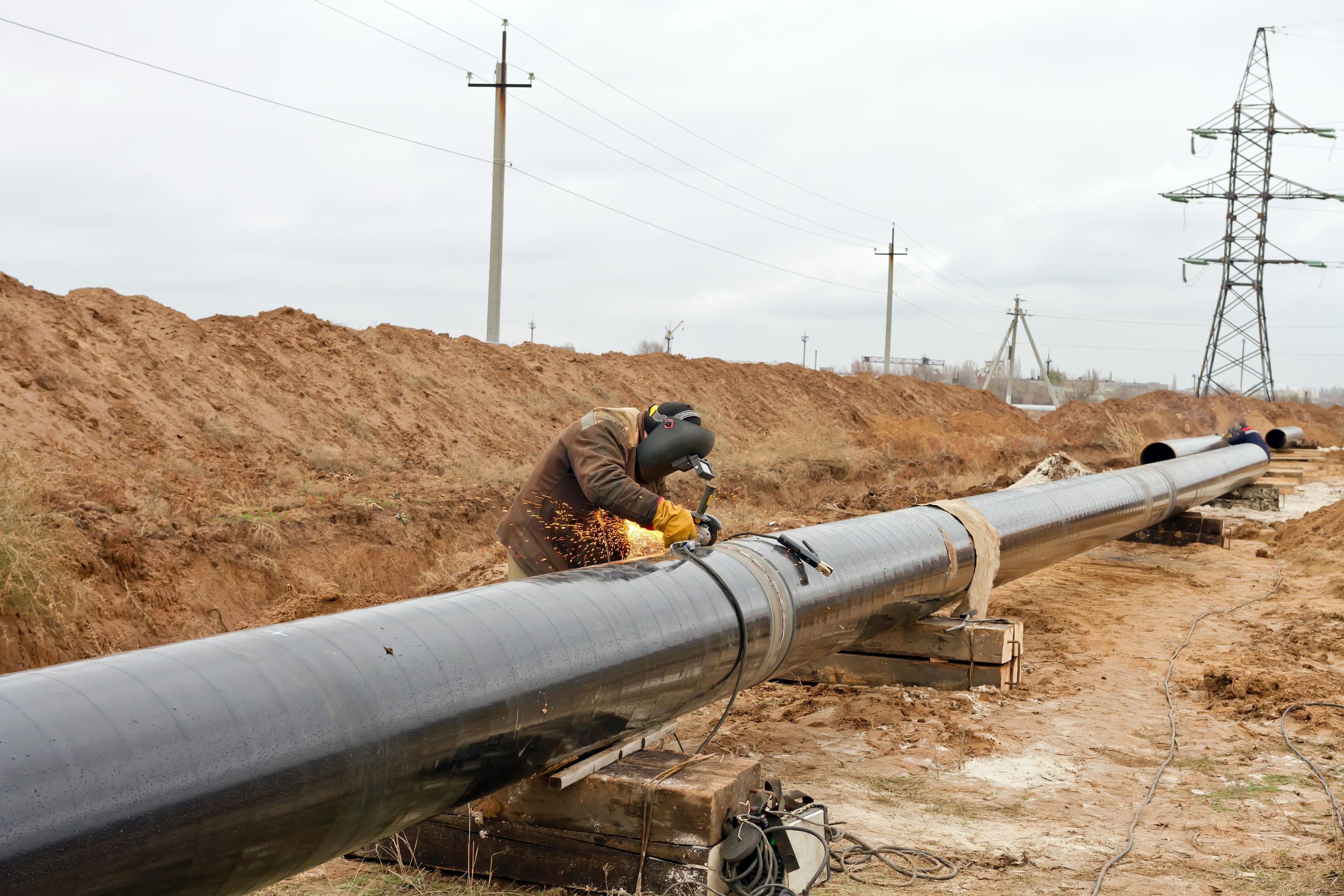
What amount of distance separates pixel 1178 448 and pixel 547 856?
14.4 metres

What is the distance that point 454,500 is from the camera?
41.6 ft

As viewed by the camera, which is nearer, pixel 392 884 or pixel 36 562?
pixel 392 884

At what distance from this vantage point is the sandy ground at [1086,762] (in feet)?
12.7

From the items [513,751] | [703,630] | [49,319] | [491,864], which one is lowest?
[491,864]

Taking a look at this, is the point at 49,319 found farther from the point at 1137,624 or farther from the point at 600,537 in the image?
the point at 1137,624

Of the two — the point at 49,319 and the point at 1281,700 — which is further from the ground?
the point at 49,319

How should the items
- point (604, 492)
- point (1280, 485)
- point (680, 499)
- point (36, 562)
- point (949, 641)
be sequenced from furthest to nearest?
1. point (1280, 485)
2. point (680, 499)
3. point (36, 562)
4. point (949, 641)
5. point (604, 492)

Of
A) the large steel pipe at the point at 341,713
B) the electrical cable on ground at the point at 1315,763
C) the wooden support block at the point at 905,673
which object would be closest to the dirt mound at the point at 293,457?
the wooden support block at the point at 905,673

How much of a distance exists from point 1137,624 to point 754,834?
6181 mm

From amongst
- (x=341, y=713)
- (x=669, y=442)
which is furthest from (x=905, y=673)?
(x=341, y=713)

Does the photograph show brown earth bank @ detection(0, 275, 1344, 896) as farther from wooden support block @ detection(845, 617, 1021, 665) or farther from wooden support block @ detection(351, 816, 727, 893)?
wooden support block @ detection(845, 617, 1021, 665)

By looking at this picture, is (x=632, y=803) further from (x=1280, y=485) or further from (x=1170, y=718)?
(x=1280, y=485)

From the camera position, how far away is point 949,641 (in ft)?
20.3

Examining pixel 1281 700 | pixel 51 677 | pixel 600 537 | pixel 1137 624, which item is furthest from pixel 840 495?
pixel 51 677
